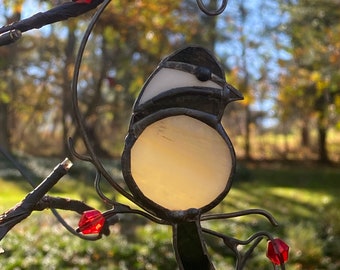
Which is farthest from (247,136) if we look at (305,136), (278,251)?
(278,251)

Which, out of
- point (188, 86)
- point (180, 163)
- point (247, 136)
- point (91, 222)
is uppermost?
point (188, 86)

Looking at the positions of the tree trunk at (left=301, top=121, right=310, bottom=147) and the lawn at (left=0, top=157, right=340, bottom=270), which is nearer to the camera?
the lawn at (left=0, top=157, right=340, bottom=270)

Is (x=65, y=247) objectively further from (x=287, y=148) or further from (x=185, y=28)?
(x=287, y=148)

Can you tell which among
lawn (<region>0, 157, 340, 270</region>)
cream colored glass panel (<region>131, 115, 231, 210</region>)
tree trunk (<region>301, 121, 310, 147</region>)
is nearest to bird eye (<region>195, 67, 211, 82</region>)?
cream colored glass panel (<region>131, 115, 231, 210</region>)

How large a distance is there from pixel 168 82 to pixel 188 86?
59 millimetres

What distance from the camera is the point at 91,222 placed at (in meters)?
1.74

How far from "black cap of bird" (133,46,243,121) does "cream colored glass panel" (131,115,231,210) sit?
0.05 meters

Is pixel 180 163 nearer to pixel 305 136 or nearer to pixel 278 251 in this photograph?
pixel 278 251

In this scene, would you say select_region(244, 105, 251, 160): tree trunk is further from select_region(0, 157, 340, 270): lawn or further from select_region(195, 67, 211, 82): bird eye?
select_region(195, 67, 211, 82): bird eye

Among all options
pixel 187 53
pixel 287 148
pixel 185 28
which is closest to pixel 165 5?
pixel 185 28

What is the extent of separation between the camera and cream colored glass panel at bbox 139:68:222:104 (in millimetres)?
1761

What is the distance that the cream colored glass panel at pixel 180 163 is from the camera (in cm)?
173

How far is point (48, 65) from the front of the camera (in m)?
12.0

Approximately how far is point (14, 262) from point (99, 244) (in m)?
0.99
